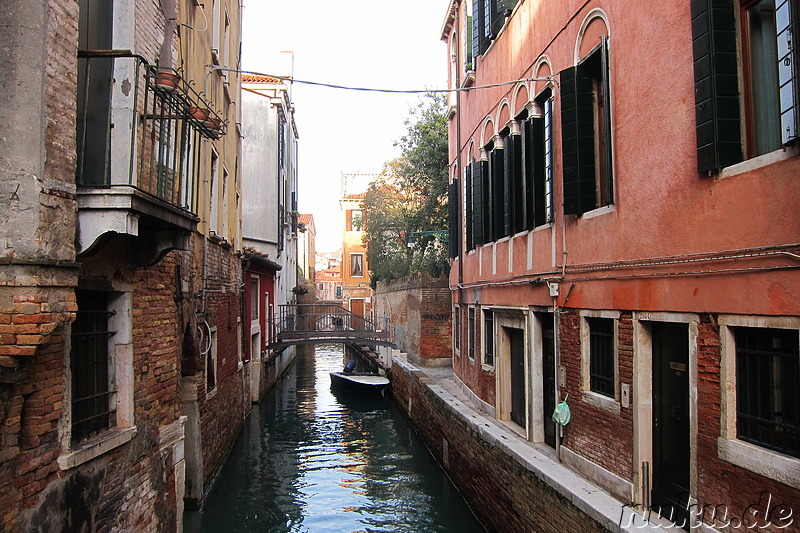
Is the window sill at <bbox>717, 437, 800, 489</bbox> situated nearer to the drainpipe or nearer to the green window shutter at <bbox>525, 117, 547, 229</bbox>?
the green window shutter at <bbox>525, 117, 547, 229</bbox>

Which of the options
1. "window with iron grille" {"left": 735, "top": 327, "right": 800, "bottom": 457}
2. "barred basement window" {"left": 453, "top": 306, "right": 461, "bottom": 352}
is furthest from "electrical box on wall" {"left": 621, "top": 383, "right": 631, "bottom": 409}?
"barred basement window" {"left": 453, "top": 306, "right": 461, "bottom": 352}

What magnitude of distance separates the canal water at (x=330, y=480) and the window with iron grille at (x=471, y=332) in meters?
2.24

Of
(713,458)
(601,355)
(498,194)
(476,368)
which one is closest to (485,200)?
(498,194)

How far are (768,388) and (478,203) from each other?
7644 millimetres

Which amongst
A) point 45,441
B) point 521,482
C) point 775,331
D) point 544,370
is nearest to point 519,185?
point 544,370

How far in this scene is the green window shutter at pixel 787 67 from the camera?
3666 mm

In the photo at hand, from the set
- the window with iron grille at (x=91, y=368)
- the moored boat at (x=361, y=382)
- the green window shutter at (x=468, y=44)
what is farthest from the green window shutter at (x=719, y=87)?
the moored boat at (x=361, y=382)

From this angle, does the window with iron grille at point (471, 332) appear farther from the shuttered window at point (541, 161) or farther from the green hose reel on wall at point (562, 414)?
the green hose reel on wall at point (562, 414)

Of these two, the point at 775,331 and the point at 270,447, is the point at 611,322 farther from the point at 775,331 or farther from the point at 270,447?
the point at 270,447

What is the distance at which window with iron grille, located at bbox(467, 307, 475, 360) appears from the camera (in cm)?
1226

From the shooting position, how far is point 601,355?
6.53 metres

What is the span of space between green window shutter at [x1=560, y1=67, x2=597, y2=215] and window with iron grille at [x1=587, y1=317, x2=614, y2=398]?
4.14 feet

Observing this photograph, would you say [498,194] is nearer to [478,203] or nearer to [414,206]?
[478,203]

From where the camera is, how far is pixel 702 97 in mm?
4461
